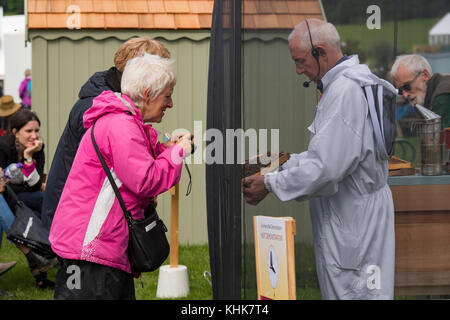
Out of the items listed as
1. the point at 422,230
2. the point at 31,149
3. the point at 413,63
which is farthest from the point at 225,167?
the point at 31,149

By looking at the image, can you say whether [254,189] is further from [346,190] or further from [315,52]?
[315,52]

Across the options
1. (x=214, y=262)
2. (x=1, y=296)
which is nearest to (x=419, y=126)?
(x=214, y=262)

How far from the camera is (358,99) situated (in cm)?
290

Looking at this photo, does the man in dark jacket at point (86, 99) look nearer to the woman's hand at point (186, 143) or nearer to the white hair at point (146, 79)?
the white hair at point (146, 79)

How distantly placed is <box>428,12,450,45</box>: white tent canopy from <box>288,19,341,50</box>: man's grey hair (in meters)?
0.39

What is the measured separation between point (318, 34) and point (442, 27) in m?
Result: 0.52

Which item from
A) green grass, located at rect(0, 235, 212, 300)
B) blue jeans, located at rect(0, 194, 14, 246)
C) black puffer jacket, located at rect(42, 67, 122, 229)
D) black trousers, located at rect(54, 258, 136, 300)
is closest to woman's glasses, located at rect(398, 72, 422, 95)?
black trousers, located at rect(54, 258, 136, 300)

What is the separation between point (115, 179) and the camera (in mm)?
3236

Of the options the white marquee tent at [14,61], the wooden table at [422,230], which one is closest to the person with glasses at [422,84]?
the wooden table at [422,230]

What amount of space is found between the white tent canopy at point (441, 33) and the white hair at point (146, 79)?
1.20m

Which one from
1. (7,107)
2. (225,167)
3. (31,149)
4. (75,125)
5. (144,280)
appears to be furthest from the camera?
(7,107)
